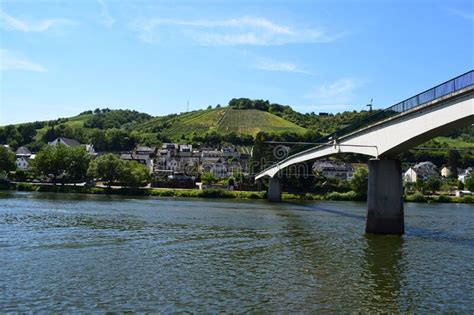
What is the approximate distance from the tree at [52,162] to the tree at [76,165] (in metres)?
0.71

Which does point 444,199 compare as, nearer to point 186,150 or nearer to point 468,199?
point 468,199

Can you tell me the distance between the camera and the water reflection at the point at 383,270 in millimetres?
16062

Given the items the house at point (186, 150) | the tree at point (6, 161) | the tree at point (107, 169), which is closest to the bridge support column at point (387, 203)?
the tree at point (107, 169)

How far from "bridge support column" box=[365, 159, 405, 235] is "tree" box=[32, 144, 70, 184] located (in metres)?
77.3

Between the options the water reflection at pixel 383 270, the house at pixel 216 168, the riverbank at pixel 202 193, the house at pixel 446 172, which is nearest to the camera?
the water reflection at pixel 383 270

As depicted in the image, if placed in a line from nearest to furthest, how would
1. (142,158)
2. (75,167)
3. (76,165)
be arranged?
(75,167)
(76,165)
(142,158)

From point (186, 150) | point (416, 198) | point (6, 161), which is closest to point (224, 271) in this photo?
point (6, 161)

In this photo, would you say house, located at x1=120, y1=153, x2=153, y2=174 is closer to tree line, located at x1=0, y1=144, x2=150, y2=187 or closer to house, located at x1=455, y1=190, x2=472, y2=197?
tree line, located at x1=0, y1=144, x2=150, y2=187

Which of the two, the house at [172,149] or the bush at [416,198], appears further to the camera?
the house at [172,149]

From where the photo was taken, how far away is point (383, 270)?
21.3 metres

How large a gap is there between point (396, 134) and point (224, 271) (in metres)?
19.5

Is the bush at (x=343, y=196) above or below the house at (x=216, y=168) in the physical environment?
below

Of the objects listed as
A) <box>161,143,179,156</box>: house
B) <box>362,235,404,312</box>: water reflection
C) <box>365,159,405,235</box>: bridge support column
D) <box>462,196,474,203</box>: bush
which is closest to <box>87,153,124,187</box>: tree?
<box>161,143,179,156</box>: house

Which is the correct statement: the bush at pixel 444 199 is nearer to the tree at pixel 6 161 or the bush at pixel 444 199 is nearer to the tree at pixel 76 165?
the tree at pixel 76 165
